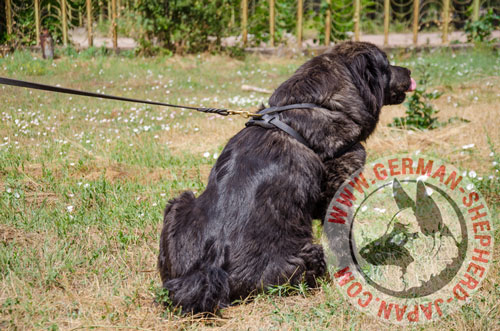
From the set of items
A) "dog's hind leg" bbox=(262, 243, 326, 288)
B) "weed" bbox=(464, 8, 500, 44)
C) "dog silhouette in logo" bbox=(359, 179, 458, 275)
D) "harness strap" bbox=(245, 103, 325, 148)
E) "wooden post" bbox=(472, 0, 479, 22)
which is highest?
"wooden post" bbox=(472, 0, 479, 22)

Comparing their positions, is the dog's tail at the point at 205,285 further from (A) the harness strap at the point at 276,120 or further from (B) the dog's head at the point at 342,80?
(B) the dog's head at the point at 342,80

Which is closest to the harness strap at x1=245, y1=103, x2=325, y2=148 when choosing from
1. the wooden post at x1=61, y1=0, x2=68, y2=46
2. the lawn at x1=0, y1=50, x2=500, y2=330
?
the lawn at x1=0, y1=50, x2=500, y2=330

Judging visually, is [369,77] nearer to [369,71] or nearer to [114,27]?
[369,71]

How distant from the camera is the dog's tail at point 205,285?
8.92ft

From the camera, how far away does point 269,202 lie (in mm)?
2879

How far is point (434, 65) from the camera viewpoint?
1038 centimetres

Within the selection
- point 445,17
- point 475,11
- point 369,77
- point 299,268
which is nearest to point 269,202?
point 299,268

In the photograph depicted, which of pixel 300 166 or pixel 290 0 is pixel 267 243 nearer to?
pixel 300 166

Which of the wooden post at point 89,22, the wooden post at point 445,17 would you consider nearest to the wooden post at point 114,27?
the wooden post at point 89,22

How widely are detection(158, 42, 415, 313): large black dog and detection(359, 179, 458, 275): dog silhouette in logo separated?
0.61 metres

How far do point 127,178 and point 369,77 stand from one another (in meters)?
2.66

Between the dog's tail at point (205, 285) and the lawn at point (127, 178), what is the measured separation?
3.8 inches

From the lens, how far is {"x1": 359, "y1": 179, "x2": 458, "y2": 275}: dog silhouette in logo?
11.7 ft

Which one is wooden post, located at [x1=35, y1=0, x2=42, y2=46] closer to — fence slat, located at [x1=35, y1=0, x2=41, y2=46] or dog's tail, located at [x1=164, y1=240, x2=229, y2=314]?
fence slat, located at [x1=35, y1=0, x2=41, y2=46]
